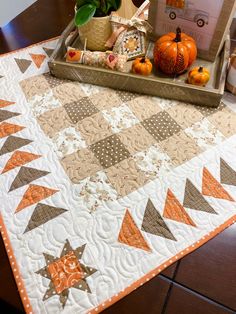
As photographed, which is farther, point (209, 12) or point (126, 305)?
point (209, 12)

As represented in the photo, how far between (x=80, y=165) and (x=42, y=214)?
157 mm

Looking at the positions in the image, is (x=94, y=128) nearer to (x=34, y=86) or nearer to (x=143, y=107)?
(x=143, y=107)

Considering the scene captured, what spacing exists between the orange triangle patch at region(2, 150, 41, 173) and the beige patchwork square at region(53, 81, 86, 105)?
0.22 m

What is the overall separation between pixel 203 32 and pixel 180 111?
28cm

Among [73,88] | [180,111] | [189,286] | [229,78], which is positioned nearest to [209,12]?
[229,78]

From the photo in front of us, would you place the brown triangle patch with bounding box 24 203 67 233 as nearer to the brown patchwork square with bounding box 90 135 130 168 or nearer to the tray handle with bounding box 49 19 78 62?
the brown patchwork square with bounding box 90 135 130 168

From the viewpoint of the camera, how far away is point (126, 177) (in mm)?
672

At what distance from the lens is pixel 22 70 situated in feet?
3.10

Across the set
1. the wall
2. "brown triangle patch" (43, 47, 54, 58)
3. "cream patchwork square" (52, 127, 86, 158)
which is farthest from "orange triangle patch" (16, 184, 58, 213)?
the wall

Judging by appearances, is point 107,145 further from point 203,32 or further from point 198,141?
point 203,32

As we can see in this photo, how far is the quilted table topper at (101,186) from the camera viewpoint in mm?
533

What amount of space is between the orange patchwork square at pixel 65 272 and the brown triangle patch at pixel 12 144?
342 millimetres

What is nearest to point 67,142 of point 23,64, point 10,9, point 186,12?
point 23,64

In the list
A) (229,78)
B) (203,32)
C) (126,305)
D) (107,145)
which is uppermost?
(203,32)
